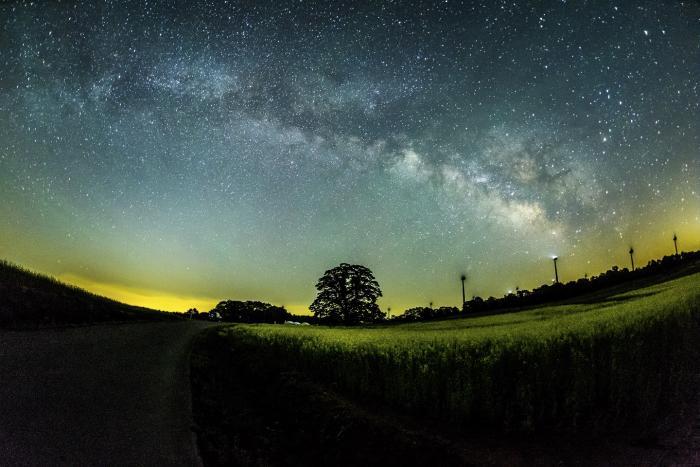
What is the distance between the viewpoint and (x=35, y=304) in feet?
53.5

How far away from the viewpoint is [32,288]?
59.7 ft

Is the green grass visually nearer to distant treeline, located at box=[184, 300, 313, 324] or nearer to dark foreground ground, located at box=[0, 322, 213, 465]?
dark foreground ground, located at box=[0, 322, 213, 465]

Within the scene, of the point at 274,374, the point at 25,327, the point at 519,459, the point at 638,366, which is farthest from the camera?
the point at 25,327

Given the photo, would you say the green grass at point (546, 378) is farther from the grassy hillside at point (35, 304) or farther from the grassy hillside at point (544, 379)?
the grassy hillside at point (35, 304)

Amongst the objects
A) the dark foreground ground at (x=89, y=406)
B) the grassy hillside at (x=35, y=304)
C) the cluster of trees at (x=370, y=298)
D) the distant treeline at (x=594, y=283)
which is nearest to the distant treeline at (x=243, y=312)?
the cluster of trees at (x=370, y=298)

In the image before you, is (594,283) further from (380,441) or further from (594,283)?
(380,441)

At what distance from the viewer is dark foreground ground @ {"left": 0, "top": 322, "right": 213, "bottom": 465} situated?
5.05 meters

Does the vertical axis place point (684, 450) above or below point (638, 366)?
below

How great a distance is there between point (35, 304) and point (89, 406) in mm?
12728

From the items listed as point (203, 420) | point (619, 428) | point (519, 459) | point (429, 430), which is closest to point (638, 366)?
point (619, 428)

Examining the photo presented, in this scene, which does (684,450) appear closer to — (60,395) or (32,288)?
(60,395)

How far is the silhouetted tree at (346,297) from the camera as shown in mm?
73938

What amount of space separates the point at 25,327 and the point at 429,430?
1284cm

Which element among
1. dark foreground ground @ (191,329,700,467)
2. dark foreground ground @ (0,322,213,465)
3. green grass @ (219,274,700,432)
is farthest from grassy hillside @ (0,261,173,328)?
green grass @ (219,274,700,432)
